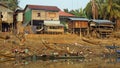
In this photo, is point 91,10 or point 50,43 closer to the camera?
point 50,43

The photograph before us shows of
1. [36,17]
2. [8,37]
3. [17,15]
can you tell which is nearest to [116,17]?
[36,17]

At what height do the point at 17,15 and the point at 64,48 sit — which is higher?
the point at 17,15

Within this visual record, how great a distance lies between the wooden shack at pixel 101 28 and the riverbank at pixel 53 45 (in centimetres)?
373

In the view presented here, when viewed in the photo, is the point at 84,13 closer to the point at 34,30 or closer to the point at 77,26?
the point at 77,26

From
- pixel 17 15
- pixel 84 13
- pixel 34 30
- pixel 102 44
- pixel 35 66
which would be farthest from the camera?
pixel 84 13

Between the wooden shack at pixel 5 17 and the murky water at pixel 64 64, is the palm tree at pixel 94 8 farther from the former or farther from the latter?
the murky water at pixel 64 64

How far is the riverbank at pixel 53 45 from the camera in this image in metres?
43.1

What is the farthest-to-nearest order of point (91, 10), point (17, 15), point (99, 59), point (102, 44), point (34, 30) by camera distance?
point (91, 10) < point (17, 15) < point (34, 30) < point (102, 44) < point (99, 59)

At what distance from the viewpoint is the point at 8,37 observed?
4903cm

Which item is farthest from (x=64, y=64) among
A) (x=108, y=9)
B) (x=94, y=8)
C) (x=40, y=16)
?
(x=94, y=8)

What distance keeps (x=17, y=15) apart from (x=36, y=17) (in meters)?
5.41

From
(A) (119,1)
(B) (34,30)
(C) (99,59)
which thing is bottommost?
(C) (99,59)

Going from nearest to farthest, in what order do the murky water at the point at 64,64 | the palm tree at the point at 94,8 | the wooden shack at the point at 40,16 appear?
1. the murky water at the point at 64,64
2. the wooden shack at the point at 40,16
3. the palm tree at the point at 94,8

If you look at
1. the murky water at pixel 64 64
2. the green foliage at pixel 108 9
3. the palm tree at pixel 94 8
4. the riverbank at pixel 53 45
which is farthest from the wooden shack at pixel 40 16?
the murky water at pixel 64 64
